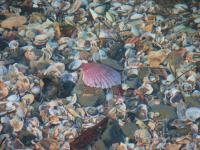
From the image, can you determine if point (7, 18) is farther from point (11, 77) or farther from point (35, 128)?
point (35, 128)

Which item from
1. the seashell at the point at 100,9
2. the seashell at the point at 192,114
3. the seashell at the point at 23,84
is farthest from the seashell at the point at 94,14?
the seashell at the point at 192,114

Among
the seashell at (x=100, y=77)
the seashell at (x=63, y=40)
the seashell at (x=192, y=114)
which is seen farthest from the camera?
the seashell at (x=63, y=40)

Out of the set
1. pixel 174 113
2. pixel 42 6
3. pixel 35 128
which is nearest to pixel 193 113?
pixel 174 113

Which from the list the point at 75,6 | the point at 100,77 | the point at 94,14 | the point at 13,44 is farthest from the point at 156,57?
the point at 13,44

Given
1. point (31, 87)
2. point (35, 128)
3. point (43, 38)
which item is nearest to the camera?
point (35, 128)

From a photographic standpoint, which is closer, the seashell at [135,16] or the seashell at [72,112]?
the seashell at [72,112]

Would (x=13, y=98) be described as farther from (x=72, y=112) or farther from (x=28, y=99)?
(x=72, y=112)

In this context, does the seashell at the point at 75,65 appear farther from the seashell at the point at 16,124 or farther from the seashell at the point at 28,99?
the seashell at the point at 16,124
